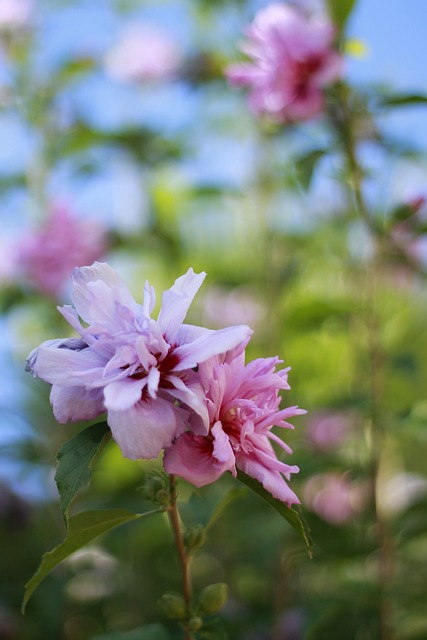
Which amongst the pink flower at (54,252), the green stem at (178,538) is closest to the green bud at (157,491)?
the green stem at (178,538)

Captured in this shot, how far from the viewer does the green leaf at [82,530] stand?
1.75ft

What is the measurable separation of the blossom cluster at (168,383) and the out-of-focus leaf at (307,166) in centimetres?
50

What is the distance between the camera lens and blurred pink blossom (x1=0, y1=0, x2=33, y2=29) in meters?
1.93

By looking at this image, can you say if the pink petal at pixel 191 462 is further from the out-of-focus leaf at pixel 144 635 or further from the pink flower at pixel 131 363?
the out-of-focus leaf at pixel 144 635

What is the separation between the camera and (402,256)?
1.14m

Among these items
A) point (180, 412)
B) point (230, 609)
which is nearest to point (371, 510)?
point (230, 609)

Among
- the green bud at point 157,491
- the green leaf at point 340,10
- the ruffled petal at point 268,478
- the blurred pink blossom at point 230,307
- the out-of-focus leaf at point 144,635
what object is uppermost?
the green leaf at point 340,10

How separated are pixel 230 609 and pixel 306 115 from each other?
77 centimetres

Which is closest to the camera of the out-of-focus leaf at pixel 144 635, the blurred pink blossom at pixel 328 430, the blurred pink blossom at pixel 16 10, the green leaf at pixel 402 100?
the out-of-focus leaf at pixel 144 635

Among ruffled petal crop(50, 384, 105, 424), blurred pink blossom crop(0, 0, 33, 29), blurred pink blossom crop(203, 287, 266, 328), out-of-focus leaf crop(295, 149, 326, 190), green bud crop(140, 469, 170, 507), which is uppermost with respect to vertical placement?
blurred pink blossom crop(0, 0, 33, 29)

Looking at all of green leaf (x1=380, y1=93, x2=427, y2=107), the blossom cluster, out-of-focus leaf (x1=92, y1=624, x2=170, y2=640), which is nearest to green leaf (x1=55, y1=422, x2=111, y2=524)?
the blossom cluster

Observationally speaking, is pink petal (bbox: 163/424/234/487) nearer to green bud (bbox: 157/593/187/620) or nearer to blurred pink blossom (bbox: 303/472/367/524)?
green bud (bbox: 157/593/187/620)

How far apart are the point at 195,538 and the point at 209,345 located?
0.20m

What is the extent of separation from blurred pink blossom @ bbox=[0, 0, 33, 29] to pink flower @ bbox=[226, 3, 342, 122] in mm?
1016
